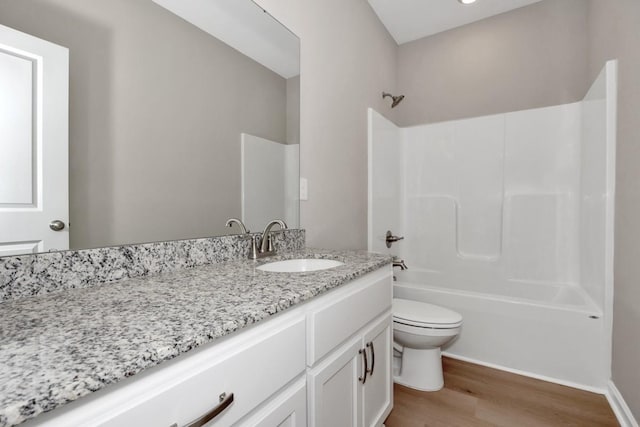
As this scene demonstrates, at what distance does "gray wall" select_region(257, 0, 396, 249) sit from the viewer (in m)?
1.68

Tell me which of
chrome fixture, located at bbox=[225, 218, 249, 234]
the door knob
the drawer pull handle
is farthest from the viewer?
chrome fixture, located at bbox=[225, 218, 249, 234]

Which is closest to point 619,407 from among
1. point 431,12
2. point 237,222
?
point 237,222

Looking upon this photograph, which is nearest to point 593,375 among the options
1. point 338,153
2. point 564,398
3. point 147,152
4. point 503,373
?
point 564,398

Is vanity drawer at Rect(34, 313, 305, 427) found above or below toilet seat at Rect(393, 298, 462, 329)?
above

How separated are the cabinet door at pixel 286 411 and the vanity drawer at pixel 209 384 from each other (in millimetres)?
27

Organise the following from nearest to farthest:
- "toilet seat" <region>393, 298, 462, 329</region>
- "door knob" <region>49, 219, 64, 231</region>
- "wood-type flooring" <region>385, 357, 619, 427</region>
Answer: "door knob" <region>49, 219, 64, 231</region> → "wood-type flooring" <region>385, 357, 619, 427</region> → "toilet seat" <region>393, 298, 462, 329</region>

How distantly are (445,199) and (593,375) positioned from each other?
1509 millimetres

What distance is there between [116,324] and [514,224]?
2.71 m

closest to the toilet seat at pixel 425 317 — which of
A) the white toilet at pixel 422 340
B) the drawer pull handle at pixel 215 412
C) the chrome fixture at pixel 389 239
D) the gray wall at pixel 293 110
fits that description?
the white toilet at pixel 422 340

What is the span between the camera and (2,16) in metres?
0.71

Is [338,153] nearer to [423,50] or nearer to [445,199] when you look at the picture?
[445,199]

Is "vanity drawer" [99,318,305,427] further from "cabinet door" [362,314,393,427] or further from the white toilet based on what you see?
the white toilet

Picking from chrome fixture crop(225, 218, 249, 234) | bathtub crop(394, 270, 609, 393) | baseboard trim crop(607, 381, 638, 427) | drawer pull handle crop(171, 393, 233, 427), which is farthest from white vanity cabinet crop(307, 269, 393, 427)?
baseboard trim crop(607, 381, 638, 427)

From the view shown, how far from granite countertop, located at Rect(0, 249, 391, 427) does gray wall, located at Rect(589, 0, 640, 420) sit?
1449 millimetres
